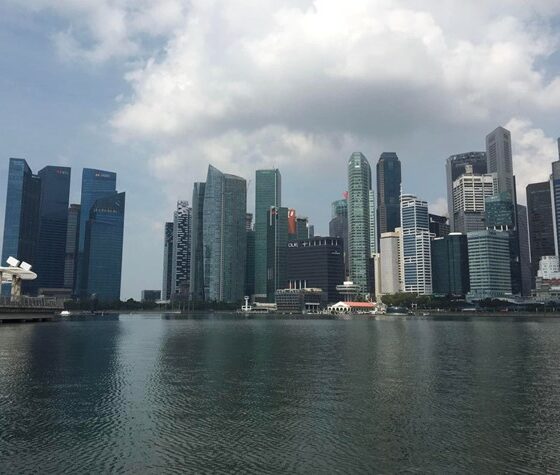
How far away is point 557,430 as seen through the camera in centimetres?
4000

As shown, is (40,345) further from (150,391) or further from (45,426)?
(45,426)

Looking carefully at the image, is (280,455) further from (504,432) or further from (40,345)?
(40,345)

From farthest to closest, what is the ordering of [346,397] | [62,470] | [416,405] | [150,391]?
1. [150,391]
2. [346,397]
3. [416,405]
4. [62,470]

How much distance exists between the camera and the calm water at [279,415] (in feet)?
107

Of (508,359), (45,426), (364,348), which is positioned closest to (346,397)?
A: (45,426)

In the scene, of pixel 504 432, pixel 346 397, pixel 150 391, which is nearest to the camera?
pixel 504 432

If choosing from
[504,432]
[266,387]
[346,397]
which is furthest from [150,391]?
[504,432]

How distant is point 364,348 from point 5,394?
229ft

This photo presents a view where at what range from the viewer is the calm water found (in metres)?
32.7

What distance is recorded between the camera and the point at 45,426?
40.4 meters

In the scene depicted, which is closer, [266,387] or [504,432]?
[504,432]

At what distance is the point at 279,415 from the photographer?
145ft

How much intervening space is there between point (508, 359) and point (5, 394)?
73.3 meters

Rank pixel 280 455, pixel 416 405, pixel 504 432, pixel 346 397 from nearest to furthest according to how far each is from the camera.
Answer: pixel 280 455, pixel 504 432, pixel 416 405, pixel 346 397
